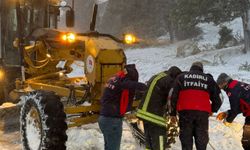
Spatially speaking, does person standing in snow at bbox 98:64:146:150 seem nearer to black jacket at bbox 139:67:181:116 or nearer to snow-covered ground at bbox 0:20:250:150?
black jacket at bbox 139:67:181:116

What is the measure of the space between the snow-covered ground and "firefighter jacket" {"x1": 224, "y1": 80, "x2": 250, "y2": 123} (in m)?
1.09

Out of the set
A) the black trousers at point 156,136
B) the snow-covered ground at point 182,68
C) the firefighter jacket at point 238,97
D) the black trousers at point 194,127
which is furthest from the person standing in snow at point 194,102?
the snow-covered ground at point 182,68

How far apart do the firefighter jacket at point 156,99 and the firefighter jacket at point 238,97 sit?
1.14 metres

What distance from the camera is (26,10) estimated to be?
10.4 metres

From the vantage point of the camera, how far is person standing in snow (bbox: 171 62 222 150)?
21.1ft

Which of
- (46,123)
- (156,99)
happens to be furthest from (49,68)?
(156,99)

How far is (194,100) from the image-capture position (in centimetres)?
644

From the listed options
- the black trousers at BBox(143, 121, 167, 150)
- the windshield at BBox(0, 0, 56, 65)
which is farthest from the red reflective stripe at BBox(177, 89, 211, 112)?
the windshield at BBox(0, 0, 56, 65)

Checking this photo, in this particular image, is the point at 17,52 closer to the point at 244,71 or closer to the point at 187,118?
the point at 187,118

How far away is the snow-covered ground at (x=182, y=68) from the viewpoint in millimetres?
8516

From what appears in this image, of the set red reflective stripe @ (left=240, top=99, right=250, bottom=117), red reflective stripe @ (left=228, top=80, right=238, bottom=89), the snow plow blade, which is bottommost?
the snow plow blade

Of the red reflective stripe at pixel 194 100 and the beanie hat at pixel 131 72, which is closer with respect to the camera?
the red reflective stripe at pixel 194 100

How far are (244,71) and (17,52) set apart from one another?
876cm

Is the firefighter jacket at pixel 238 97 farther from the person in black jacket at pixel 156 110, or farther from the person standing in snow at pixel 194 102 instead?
the person in black jacket at pixel 156 110
